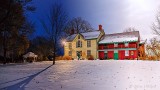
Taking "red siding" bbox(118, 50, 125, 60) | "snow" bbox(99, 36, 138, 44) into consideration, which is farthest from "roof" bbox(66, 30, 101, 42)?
"red siding" bbox(118, 50, 125, 60)

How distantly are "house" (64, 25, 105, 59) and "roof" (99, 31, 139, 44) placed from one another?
179 centimetres

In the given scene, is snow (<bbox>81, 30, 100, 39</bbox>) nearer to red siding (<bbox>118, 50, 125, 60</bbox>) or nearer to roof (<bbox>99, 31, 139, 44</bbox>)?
roof (<bbox>99, 31, 139, 44</bbox>)

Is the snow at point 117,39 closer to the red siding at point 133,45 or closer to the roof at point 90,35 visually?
the red siding at point 133,45

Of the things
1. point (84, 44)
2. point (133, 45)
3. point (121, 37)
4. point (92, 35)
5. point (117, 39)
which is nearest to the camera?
point (133, 45)

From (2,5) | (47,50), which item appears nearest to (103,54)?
(47,50)

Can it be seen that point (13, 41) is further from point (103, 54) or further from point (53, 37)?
point (103, 54)

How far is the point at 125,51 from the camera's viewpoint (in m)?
49.9

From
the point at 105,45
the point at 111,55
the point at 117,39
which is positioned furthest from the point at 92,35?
the point at 111,55

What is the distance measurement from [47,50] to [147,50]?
27.7 m

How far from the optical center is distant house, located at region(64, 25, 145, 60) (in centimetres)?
4909

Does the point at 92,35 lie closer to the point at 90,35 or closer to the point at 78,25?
the point at 90,35

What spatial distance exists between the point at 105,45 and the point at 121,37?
14.9 ft

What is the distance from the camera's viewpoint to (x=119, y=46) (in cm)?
5084

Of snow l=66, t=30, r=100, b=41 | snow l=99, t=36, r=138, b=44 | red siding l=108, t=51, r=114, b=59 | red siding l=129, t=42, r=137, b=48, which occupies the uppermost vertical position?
snow l=66, t=30, r=100, b=41
